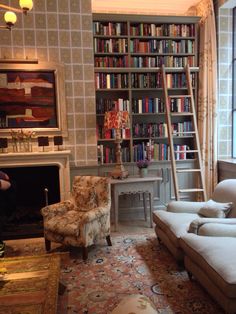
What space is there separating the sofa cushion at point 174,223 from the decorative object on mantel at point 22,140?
2.01m

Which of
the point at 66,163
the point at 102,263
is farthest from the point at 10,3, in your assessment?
the point at 102,263

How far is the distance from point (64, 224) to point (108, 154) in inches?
66.5

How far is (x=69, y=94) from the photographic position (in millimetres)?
4289

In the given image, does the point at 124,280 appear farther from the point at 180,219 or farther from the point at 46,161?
the point at 46,161

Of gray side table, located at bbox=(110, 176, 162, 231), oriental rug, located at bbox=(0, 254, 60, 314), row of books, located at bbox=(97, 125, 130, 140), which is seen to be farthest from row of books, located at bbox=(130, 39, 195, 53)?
oriental rug, located at bbox=(0, 254, 60, 314)

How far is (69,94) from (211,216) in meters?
2.58

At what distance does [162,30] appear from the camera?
479 cm

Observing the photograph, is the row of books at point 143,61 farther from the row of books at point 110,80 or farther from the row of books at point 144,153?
the row of books at point 144,153

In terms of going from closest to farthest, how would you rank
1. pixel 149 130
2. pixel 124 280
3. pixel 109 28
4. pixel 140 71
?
pixel 124 280 < pixel 109 28 < pixel 140 71 < pixel 149 130

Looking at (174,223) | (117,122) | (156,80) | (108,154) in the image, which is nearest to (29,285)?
(174,223)

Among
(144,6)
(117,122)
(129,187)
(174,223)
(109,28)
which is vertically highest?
(144,6)

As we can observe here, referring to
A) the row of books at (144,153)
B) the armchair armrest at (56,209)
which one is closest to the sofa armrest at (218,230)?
the armchair armrest at (56,209)

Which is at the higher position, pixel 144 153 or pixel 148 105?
pixel 148 105

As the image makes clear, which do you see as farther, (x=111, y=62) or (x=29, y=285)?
(x=111, y=62)
